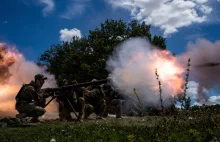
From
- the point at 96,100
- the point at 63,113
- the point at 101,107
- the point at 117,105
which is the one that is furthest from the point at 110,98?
the point at 63,113

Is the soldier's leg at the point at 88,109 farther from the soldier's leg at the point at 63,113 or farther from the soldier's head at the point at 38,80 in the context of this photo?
the soldier's head at the point at 38,80

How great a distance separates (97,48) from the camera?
1986 inches

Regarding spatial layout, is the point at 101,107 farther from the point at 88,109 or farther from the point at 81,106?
the point at 81,106

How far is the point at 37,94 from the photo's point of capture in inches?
803

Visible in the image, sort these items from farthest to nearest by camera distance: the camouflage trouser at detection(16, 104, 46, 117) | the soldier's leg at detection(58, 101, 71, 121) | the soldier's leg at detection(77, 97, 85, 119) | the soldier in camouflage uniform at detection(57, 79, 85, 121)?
A: the soldier's leg at detection(58, 101, 71, 121), the soldier in camouflage uniform at detection(57, 79, 85, 121), the soldier's leg at detection(77, 97, 85, 119), the camouflage trouser at detection(16, 104, 46, 117)

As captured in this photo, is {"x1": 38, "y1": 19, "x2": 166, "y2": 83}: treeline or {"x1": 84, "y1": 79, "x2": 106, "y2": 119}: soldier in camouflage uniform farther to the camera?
{"x1": 38, "y1": 19, "x2": 166, "y2": 83}: treeline

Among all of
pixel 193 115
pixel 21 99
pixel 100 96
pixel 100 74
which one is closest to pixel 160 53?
pixel 100 96

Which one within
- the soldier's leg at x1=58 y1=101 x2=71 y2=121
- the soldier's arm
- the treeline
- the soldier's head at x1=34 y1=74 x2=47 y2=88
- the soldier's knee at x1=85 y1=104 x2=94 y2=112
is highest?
the treeline

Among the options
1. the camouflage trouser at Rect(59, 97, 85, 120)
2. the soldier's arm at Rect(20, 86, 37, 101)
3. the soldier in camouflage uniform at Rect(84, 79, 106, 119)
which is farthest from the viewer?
the soldier in camouflage uniform at Rect(84, 79, 106, 119)

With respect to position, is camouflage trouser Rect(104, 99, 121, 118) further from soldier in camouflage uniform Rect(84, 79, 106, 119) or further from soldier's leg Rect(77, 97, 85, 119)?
soldier's leg Rect(77, 97, 85, 119)

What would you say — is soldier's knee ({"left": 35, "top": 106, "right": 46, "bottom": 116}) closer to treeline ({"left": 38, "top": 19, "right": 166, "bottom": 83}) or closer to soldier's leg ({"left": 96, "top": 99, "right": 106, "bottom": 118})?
soldier's leg ({"left": 96, "top": 99, "right": 106, "bottom": 118})

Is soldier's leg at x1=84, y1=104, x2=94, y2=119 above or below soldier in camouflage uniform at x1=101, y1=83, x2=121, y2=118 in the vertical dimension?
below

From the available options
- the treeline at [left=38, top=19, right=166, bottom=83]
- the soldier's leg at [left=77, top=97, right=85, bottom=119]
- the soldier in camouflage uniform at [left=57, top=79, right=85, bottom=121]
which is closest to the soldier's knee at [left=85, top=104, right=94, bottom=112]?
the soldier in camouflage uniform at [left=57, top=79, right=85, bottom=121]

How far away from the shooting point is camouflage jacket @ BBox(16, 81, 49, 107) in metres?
20.2
